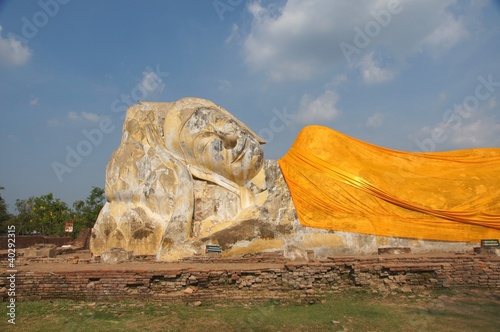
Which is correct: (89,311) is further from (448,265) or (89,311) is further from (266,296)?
(448,265)

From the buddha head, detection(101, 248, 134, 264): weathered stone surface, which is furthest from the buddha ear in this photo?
detection(101, 248, 134, 264): weathered stone surface

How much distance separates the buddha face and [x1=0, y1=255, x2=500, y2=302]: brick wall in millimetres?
4138

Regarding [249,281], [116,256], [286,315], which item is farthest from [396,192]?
[116,256]

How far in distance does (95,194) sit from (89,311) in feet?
77.9

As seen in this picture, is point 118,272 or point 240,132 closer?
point 118,272

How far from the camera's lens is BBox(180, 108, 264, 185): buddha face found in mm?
10617

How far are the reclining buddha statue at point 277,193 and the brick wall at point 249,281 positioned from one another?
2581mm

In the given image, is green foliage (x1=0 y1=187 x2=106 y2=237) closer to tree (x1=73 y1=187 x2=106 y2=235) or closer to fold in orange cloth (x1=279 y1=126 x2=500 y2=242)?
tree (x1=73 y1=187 x2=106 y2=235)

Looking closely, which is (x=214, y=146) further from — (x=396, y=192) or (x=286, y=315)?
(x=286, y=315)

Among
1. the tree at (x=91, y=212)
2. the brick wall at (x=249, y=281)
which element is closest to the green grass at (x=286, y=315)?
the brick wall at (x=249, y=281)

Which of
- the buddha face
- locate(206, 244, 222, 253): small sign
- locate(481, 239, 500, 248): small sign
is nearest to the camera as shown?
locate(481, 239, 500, 248): small sign

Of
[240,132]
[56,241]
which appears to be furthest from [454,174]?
[56,241]

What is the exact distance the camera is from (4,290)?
6770 millimetres

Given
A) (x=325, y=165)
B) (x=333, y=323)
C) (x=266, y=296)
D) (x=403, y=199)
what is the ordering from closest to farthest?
(x=333, y=323)
(x=266, y=296)
(x=403, y=199)
(x=325, y=165)
